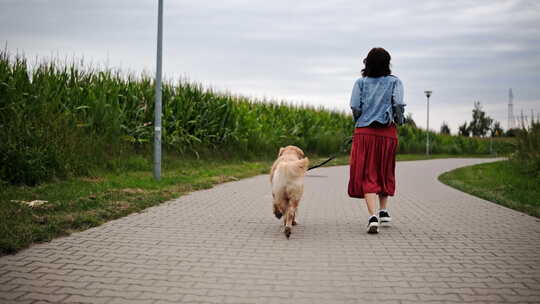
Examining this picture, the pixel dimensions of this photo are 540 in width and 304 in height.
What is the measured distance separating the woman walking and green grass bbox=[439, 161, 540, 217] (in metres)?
3.10

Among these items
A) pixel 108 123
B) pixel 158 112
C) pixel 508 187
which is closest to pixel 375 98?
pixel 158 112

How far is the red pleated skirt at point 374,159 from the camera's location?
7.21 m

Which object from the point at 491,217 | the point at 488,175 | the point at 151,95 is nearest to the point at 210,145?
the point at 151,95

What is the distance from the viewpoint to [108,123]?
14141 millimetres

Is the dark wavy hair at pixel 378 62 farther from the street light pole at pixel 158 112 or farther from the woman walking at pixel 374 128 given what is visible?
the street light pole at pixel 158 112

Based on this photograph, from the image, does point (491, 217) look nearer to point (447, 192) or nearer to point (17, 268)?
point (447, 192)

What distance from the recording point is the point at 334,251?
5.93 m

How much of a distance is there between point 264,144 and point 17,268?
59.5ft

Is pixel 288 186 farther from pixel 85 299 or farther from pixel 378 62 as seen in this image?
pixel 85 299

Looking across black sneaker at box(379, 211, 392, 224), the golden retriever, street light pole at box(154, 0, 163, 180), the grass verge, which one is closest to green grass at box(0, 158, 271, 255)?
the grass verge

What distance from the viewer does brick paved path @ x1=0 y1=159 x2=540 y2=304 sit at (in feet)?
13.9

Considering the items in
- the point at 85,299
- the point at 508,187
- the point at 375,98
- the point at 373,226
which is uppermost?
the point at 375,98

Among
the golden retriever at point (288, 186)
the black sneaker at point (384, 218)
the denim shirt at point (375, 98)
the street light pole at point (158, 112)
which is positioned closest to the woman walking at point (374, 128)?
the denim shirt at point (375, 98)

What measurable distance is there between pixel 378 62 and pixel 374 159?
52.8 inches
